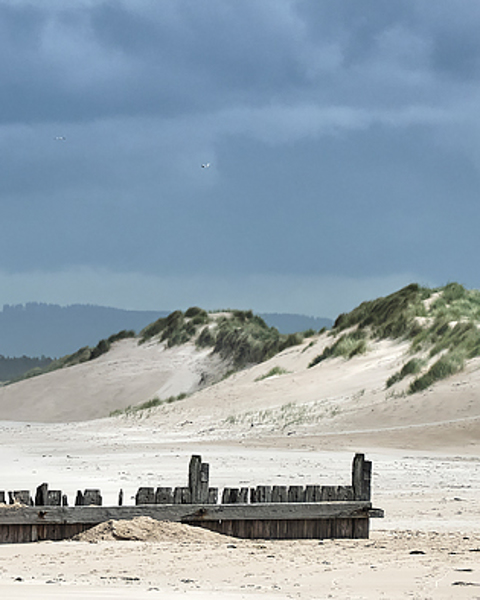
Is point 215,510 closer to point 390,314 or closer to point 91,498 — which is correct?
point 91,498

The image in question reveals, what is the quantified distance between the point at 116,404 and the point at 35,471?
101ft

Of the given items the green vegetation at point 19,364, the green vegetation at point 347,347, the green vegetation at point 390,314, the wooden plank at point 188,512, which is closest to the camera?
the wooden plank at point 188,512

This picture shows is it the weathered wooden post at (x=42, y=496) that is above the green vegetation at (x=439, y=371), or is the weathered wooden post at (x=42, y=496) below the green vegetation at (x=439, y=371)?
below

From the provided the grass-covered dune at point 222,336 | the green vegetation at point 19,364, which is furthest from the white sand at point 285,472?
the green vegetation at point 19,364

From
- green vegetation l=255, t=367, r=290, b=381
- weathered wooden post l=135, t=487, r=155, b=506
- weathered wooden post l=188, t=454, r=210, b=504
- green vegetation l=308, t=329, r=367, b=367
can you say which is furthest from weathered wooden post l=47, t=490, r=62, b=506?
green vegetation l=255, t=367, r=290, b=381

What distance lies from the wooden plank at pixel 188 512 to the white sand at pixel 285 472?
238mm

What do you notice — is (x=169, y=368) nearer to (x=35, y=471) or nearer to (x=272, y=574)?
(x=35, y=471)

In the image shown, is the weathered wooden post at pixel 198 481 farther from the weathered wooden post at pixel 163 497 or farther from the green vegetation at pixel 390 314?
the green vegetation at pixel 390 314

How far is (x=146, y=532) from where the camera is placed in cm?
791

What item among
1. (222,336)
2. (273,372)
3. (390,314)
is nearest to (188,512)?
(273,372)

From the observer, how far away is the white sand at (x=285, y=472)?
6.32m

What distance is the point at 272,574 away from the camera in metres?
6.65

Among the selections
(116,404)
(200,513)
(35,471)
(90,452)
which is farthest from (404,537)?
(116,404)

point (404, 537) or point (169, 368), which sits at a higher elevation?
point (169, 368)
